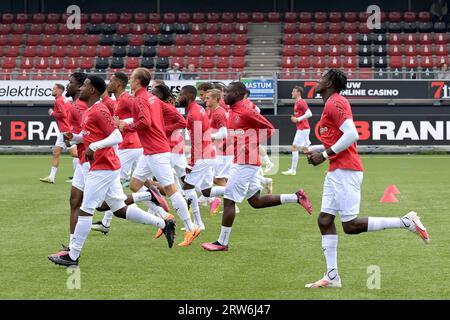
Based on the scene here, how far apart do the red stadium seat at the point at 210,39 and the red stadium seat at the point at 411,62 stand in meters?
9.22

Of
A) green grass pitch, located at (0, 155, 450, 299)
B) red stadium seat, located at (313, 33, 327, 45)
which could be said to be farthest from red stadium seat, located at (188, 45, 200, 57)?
green grass pitch, located at (0, 155, 450, 299)

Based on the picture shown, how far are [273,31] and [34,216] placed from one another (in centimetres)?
3049

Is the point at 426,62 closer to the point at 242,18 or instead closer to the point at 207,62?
the point at 207,62

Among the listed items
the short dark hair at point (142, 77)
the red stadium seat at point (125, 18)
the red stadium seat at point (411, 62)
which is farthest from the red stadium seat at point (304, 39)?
the short dark hair at point (142, 77)

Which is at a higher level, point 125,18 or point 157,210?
point 125,18

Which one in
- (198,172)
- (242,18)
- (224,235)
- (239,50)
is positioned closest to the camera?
(224,235)

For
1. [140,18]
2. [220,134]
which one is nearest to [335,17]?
[140,18]

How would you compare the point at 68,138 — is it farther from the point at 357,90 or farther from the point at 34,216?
the point at 357,90

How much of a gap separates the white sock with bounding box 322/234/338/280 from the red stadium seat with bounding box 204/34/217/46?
34.5 metres

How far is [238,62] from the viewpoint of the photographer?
4081 cm

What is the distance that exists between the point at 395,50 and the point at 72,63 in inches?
578

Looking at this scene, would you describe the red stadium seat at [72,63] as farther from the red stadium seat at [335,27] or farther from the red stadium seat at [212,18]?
the red stadium seat at [335,27]

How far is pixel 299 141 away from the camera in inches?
969
